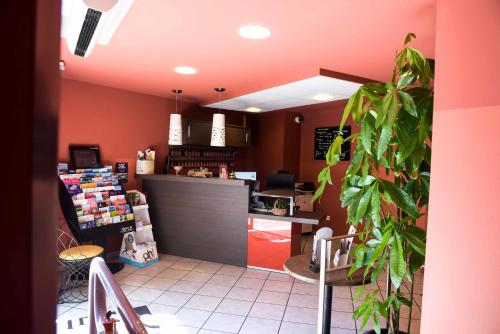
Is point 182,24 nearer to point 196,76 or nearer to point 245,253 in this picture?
point 196,76

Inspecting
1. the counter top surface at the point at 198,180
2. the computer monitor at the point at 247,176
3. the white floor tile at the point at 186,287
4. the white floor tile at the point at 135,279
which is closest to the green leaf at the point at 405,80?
the counter top surface at the point at 198,180

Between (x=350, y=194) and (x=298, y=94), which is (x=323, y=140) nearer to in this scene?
(x=298, y=94)

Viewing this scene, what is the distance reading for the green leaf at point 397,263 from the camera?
153 centimetres

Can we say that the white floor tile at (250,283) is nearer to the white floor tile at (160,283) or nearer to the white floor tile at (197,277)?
the white floor tile at (197,277)

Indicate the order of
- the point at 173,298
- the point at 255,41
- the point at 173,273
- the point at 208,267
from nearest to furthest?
the point at 255,41
the point at 173,298
the point at 173,273
the point at 208,267

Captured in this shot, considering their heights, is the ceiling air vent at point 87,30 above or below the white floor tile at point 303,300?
above

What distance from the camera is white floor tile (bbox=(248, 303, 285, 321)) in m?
3.21

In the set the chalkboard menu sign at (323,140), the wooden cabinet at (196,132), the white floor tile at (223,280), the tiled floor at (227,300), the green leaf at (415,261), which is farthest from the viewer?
the chalkboard menu sign at (323,140)

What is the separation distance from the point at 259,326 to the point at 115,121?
3744mm

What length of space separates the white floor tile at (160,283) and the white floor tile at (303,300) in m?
1.50

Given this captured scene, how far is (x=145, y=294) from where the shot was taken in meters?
3.66

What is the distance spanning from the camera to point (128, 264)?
4.66 m

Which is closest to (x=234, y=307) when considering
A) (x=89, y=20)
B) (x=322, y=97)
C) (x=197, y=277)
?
(x=197, y=277)
